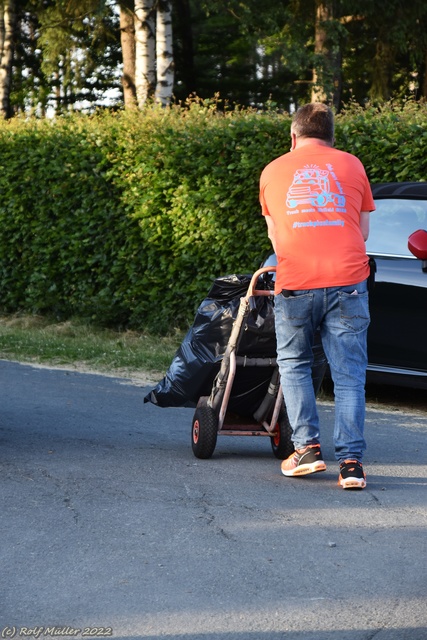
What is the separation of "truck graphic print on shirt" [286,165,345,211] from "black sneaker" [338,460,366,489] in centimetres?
132

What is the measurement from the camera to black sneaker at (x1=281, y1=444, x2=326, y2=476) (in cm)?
582

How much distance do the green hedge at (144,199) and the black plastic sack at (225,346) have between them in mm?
4422

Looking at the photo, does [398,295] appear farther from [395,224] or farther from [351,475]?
[351,475]

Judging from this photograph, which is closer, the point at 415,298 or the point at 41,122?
the point at 415,298

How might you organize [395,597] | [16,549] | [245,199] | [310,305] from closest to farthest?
[395,597] < [16,549] < [310,305] < [245,199]

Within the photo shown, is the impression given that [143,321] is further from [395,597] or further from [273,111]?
[395,597]

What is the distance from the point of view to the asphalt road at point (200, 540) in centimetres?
381

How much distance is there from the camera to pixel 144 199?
12891 mm

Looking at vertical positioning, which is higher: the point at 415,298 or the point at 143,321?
the point at 415,298

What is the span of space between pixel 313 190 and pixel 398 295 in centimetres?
297

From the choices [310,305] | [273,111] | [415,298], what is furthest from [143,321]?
[310,305]

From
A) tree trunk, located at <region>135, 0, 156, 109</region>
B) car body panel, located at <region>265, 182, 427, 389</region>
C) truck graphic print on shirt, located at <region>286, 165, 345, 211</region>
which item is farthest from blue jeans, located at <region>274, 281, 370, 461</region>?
tree trunk, located at <region>135, 0, 156, 109</region>

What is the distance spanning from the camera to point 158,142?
1283cm

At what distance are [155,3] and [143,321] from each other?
8.56m
